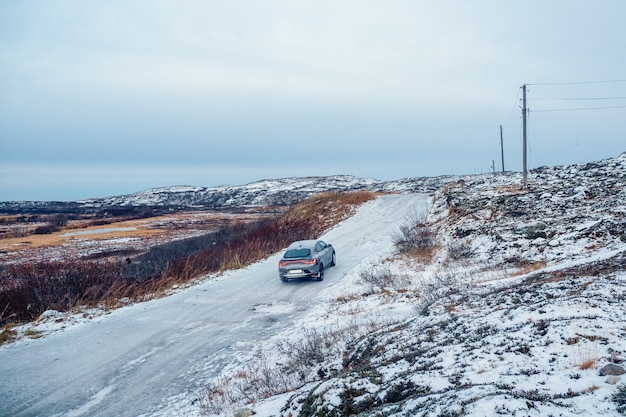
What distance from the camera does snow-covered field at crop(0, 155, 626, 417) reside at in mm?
4352

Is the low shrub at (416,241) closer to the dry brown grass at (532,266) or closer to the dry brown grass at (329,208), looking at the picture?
the dry brown grass at (532,266)

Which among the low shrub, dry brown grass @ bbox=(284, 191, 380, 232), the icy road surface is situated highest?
dry brown grass @ bbox=(284, 191, 380, 232)

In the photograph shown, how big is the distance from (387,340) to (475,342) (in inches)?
73.4

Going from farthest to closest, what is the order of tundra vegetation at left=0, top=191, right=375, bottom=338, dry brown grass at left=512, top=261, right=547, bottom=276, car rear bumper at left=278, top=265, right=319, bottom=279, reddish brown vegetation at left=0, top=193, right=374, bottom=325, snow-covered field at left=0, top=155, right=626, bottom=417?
car rear bumper at left=278, top=265, right=319, bottom=279, reddish brown vegetation at left=0, top=193, right=374, bottom=325, tundra vegetation at left=0, top=191, right=375, bottom=338, dry brown grass at left=512, top=261, right=547, bottom=276, snow-covered field at left=0, top=155, right=626, bottom=417

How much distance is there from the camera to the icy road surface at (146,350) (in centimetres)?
772

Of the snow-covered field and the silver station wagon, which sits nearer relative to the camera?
the snow-covered field

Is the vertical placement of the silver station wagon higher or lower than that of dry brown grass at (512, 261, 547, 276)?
lower

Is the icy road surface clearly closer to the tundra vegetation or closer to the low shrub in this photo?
the tundra vegetation

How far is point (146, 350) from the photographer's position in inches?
394

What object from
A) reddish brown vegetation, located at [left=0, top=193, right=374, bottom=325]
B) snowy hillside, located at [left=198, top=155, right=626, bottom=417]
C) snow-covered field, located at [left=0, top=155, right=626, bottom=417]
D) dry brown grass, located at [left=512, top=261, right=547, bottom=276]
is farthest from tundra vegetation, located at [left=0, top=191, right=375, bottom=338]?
dry brown grass, located at [left=512, top=261, right=547, bottom=276]

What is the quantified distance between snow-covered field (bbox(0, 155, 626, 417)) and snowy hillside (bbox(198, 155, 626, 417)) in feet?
0.09

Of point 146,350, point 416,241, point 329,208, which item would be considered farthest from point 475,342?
point 329,208

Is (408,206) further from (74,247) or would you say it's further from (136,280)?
(74,247)

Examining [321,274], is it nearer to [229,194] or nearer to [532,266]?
[532,266]
